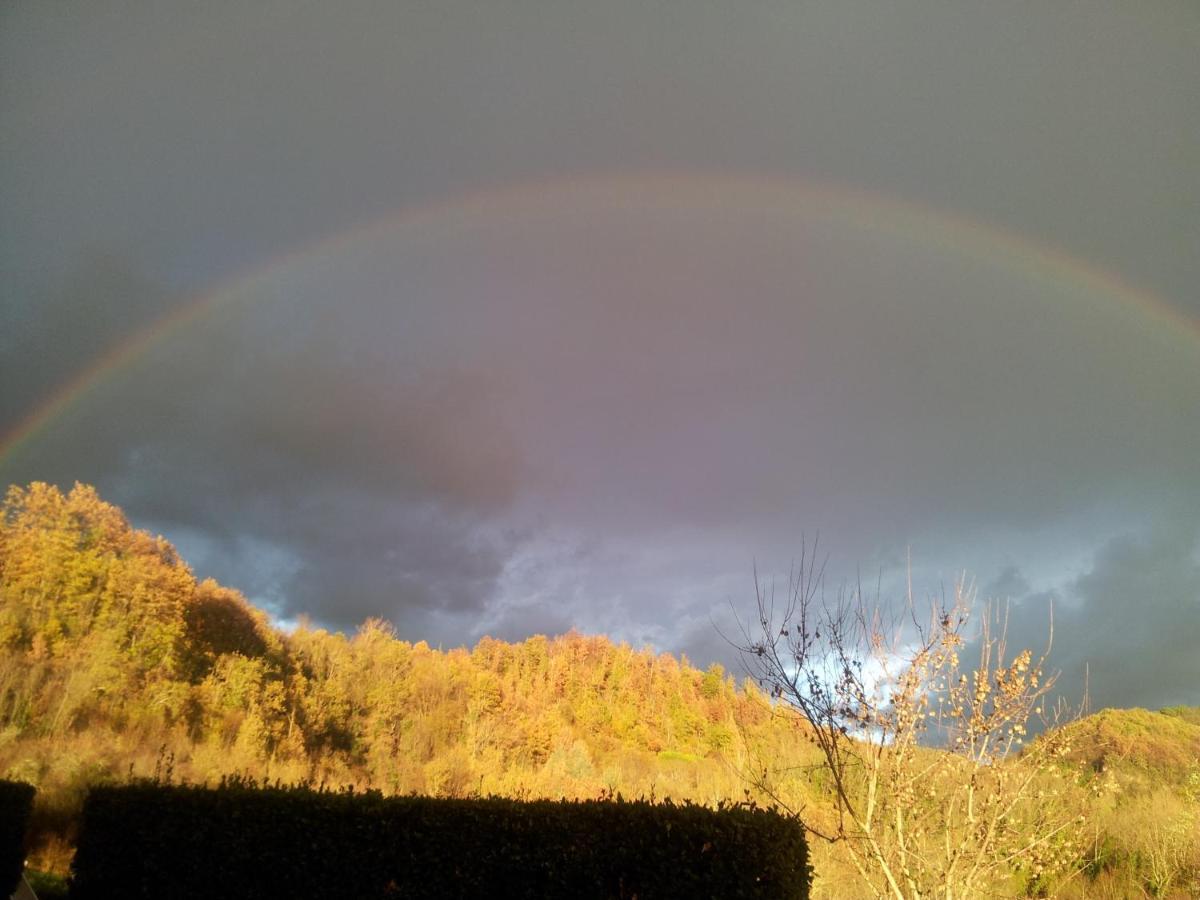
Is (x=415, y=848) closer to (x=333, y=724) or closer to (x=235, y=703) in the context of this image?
(x=235, y=703)

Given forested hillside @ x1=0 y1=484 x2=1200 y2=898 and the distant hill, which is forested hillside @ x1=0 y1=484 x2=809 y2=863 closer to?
forested hillside @ x1=0 y1=484 x2=1200 y2=898

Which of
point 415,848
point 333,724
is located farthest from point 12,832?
point 333,724

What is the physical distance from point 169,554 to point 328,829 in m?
22.0

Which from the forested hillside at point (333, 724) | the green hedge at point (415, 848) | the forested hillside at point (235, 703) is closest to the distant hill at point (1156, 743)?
the forested hillside at point (333, 724)

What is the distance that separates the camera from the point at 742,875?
228 inches

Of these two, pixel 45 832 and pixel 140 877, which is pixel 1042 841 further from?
pixel 45 832

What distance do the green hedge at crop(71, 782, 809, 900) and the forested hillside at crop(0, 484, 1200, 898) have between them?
1.28 metres

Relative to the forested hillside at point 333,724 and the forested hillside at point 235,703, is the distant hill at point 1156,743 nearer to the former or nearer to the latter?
the forested hillside at point 333,724

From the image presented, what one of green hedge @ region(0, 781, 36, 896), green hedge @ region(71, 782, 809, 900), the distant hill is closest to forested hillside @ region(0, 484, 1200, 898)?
the distant hill

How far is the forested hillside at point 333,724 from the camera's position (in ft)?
42.0

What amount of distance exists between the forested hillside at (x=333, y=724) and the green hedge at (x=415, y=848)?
50.5 inches

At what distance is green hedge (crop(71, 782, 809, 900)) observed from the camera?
5.88 m

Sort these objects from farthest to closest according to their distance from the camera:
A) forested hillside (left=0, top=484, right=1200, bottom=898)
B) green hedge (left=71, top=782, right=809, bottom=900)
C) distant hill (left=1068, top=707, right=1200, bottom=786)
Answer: distant hill (left=1068, top=707, right=1200, bottom=786)
forested hillside (left=0, top=484, right=1200, bottom=898)
green hedge (left=71, top=782, right=809, bottom=900)

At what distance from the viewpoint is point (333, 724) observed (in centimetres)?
2777
